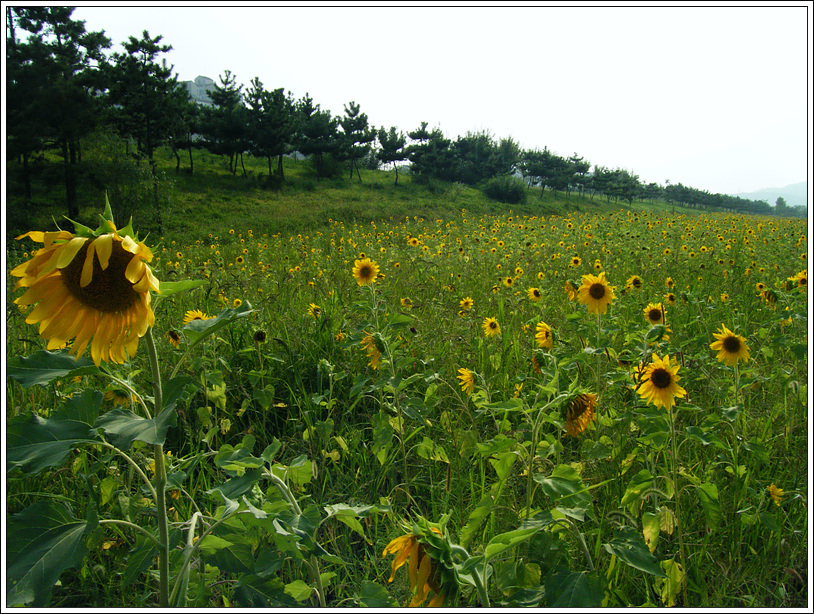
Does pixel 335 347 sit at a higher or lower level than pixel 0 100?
lower

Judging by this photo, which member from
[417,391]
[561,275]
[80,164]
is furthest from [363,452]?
[80,164]

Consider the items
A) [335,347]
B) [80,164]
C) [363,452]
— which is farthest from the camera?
[80,164]

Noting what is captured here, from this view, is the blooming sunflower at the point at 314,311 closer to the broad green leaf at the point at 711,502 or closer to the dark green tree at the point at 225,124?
the broad green leaf at the point at 711,502

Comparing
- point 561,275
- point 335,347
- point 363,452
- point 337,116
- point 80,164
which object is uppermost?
point 337,116

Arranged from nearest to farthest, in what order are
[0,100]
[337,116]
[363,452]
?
1. [0,100]
2. [363,452]
3. [337,116]

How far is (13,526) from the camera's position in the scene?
73cm

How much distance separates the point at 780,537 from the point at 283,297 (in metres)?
3.17

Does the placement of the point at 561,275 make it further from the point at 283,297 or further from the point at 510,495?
the point at 510,495

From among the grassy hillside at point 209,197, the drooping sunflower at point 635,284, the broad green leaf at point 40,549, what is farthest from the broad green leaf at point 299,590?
the drooping sunflower at point 635,284

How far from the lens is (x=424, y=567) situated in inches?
26.0

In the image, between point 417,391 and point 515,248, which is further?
point 515,248

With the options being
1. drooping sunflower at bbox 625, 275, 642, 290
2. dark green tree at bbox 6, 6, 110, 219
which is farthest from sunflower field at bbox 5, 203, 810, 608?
dark green tree at bbox 6, 6, 110, 219

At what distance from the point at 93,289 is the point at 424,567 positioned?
2.57ft

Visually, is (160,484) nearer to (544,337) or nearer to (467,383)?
(467,383)
